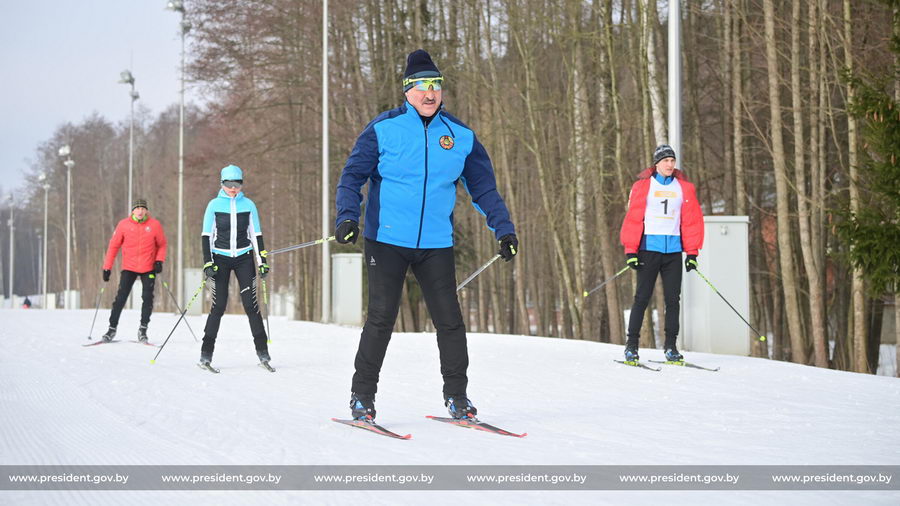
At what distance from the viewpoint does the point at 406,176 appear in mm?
5363

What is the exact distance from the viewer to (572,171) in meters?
21.3

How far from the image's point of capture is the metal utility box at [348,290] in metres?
19.9

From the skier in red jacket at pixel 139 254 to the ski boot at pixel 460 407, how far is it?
806 centimetres

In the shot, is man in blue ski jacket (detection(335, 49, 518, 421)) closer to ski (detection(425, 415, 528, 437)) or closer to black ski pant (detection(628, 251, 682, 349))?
ski (detection(425, 415, 528, 437))

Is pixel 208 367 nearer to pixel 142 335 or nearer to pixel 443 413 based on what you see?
pixel 443 413

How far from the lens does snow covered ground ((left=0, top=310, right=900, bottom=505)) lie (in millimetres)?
4270

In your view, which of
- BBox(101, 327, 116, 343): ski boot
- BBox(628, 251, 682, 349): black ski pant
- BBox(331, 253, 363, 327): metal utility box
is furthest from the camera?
BBox(331, 253, 363, 327): metal utility box

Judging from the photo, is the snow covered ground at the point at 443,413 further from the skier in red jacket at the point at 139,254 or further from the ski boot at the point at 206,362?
the skier in red jacket at the point at 139,254

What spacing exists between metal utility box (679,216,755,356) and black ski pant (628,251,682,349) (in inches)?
79.4

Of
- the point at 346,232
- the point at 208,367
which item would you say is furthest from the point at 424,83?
the point at 208,367

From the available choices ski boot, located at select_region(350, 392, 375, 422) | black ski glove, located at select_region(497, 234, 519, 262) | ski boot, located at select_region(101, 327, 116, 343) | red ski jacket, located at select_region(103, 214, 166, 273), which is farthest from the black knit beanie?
ski boot, located at select_region(101, 327, 116, 343)

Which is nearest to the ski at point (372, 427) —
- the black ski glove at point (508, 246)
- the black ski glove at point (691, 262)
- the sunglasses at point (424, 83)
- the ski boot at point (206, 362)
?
the black ski glove at point (508, 246)

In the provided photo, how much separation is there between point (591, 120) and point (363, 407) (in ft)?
57.7

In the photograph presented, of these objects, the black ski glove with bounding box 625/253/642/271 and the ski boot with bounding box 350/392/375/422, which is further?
the black ski glove with bounding box 625/253/642/271
